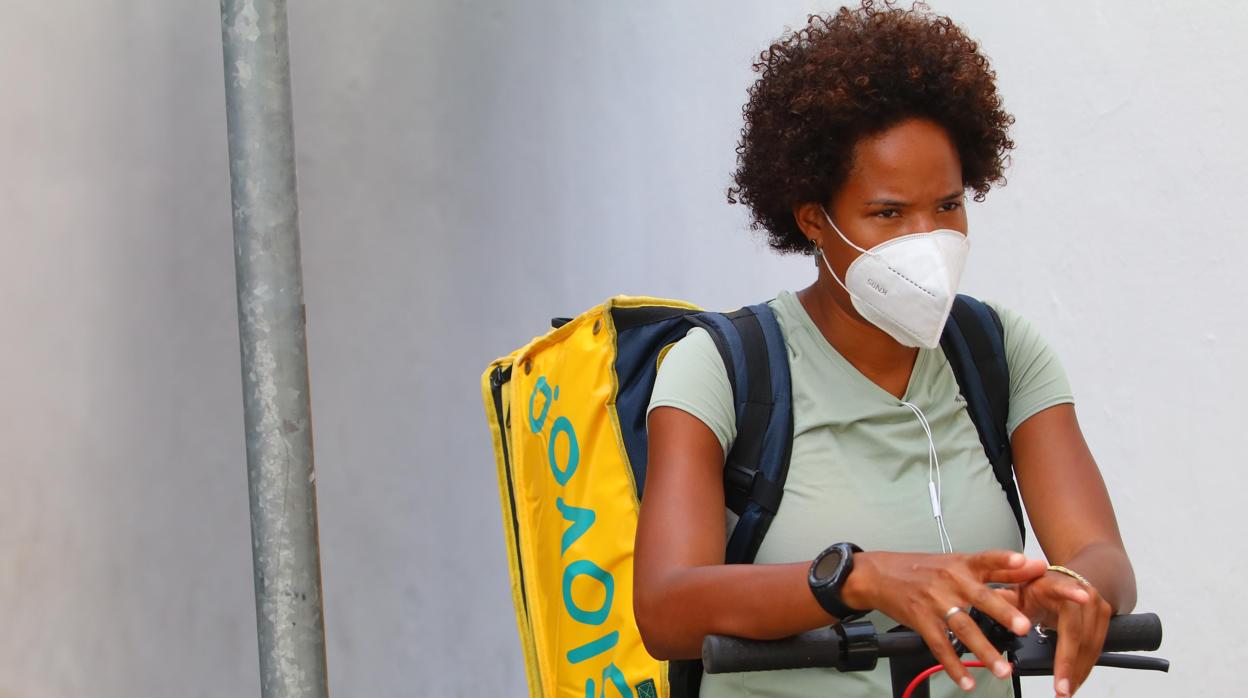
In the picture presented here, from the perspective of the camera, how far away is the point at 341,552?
4961 mm

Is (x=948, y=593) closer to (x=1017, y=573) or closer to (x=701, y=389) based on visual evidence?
(x=1017, y=573)

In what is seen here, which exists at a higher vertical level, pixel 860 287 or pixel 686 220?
pixel 686 220

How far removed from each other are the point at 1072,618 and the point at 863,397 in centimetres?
50

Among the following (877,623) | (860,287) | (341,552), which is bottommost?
(341,552)

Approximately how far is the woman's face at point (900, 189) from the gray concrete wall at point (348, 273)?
61.4 inches

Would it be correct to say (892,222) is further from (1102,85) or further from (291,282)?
(1102,85)

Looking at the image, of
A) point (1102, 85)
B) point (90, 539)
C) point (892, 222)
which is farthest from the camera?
point (90, 539)

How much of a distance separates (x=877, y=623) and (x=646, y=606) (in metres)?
0.30

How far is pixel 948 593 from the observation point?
1441 mm

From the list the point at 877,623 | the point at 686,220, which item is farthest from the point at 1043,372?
the point at 686,220

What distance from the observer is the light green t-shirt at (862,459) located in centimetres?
182

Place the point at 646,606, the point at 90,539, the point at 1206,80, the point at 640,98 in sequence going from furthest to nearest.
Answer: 1. the point at 640,98
2. the point at 90,539
3. the point at 1206,80
4. the point at 646,606

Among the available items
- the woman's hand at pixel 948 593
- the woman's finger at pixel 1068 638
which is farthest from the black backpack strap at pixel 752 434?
the woman's finger at pixel 1068 638

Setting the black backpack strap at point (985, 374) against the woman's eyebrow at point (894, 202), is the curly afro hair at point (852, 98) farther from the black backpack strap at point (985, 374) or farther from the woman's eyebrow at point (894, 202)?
the black backpack strap at point (985, 374)
